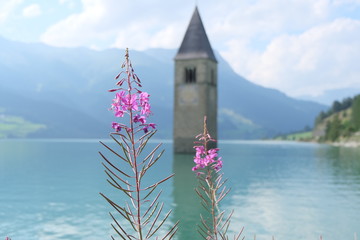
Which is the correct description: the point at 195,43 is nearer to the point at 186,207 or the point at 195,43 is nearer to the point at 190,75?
the point at 190,75

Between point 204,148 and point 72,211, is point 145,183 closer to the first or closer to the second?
point 72,211

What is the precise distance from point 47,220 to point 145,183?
1578cm

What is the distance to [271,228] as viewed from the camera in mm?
19094

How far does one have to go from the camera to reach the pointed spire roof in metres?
78.1

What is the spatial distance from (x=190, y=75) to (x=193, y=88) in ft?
9.36

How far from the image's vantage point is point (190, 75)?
7825 cm

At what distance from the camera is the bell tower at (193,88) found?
74.6 meters

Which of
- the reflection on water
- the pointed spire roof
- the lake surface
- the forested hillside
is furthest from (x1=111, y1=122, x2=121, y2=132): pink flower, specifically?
the forested hillside

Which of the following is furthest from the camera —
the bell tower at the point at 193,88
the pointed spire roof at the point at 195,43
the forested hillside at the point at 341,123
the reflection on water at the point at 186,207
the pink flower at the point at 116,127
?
the forested hillside at the point at 341,123

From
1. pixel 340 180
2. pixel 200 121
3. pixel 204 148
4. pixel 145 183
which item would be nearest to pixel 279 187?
pixel 340 180

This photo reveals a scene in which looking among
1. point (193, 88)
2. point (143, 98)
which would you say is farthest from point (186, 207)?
point (193, 88)

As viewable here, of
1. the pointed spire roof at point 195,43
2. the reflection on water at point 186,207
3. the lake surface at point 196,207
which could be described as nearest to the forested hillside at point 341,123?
the pointed spire roof at point 195,43

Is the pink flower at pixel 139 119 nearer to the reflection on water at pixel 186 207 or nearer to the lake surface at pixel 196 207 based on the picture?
the reflection on water at pixel 186 207

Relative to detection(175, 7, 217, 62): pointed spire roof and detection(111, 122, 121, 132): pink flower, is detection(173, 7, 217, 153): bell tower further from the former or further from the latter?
detection(111, 122, 121, 132): pink flower
